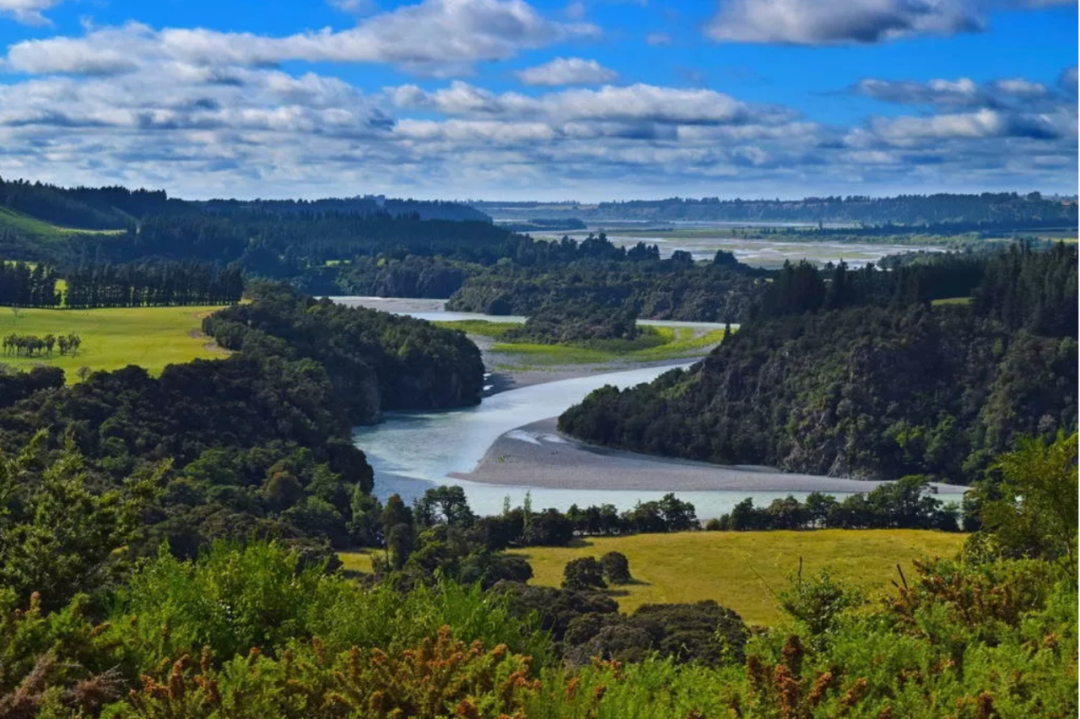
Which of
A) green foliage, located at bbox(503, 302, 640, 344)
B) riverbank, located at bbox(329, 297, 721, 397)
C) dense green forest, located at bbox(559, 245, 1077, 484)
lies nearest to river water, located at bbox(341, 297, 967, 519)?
riverbank, located at bbox(329, 297, 721, 397)

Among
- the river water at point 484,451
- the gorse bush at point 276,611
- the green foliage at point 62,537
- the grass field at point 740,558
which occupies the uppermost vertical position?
the green foliage at point 62,537

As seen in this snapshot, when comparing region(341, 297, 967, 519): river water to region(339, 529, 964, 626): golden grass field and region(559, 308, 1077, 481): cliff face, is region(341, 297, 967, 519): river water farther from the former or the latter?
region(339, 529, 964, 626): golden grass field

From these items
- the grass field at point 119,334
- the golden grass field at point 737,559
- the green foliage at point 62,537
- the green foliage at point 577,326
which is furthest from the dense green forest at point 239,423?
the green foliage at point 577,326

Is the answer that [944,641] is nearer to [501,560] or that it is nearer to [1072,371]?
[501,560]

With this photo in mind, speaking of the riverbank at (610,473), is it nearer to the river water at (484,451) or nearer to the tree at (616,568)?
the river water at (484,451)

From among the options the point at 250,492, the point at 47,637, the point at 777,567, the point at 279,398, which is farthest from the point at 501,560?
the point at 47,637

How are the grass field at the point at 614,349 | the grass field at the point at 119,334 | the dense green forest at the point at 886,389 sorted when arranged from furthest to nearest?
the grass field at the point at 614,349 < the dense green forest at the point at 886,389 < the grass field at the point at 119,334
